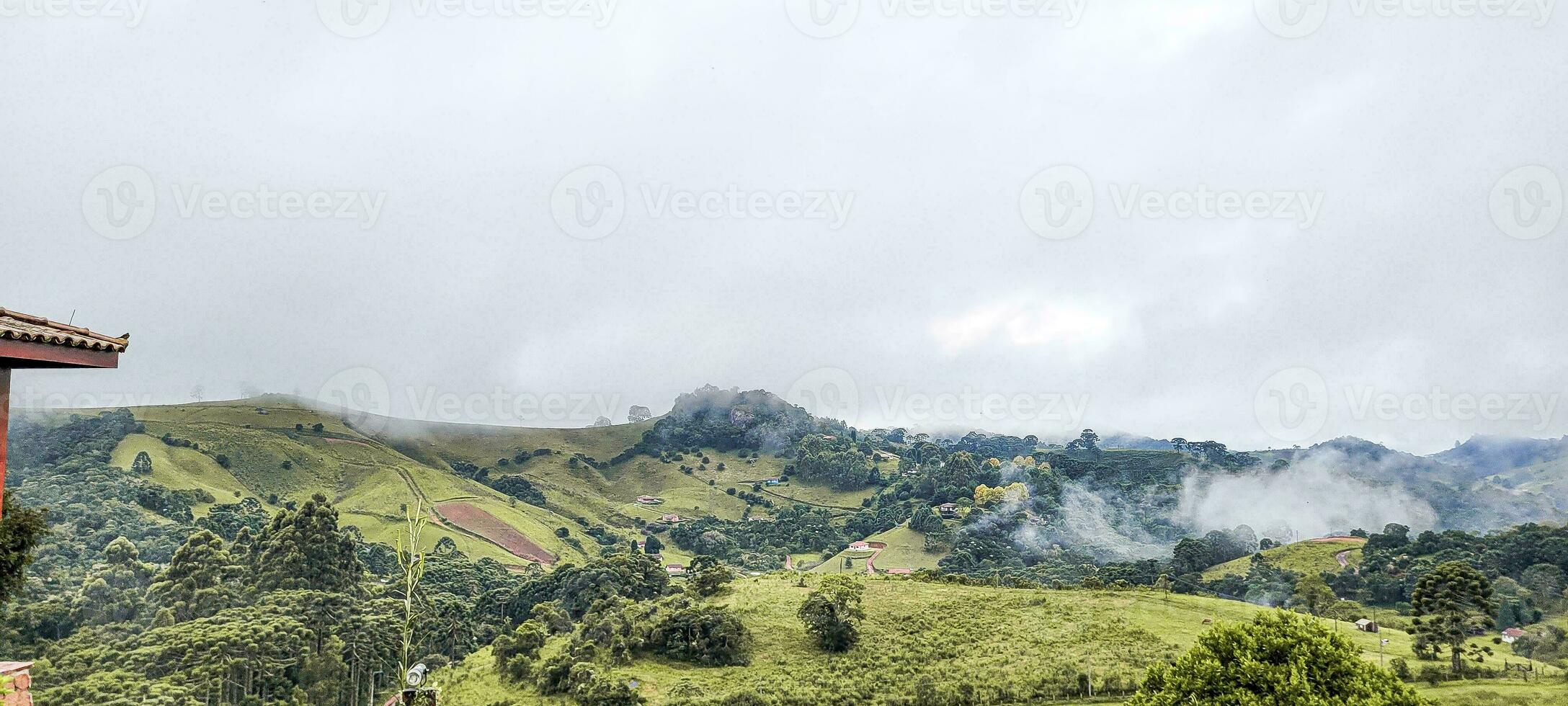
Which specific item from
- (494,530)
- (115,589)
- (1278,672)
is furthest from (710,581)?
(1278,672)

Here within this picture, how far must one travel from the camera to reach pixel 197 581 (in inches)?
1704

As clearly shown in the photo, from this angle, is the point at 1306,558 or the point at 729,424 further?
the point at 729,424

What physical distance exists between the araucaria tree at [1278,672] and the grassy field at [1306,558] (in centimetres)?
5446

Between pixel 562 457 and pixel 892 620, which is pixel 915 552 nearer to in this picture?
pixel 892 620

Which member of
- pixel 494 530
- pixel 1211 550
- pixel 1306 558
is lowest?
pixel 1211 550

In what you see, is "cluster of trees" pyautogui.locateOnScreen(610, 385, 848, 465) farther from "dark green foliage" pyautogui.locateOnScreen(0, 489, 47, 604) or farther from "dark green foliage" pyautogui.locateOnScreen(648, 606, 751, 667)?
"dark green foliage" pyautogui.locateOnScreen(0, 489, 47, 604)

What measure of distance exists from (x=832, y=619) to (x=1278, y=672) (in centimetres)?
3238

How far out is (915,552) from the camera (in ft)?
275

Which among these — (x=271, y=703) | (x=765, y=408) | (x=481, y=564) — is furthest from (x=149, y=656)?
(x=765, y=408)

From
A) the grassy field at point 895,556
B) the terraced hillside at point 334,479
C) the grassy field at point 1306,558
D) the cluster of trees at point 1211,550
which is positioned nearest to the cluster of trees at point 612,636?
the terraced hillside at point 334,479

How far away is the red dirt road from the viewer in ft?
258

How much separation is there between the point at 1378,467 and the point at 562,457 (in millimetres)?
120100

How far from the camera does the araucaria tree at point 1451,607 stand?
35.2 m

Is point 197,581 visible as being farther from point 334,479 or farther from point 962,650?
point 334,479
